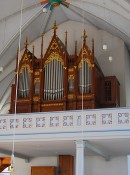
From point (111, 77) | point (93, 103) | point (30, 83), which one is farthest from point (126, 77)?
point (30, 83)

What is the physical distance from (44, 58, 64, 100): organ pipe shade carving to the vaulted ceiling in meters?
2.63

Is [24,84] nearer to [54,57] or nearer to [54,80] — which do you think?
[54,80]

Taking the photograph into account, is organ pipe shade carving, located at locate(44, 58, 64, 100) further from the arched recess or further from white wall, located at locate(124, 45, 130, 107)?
white wall, located at locate(124, 45, 130, 107)

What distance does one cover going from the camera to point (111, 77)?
1582cm

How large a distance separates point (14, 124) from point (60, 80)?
281 cm

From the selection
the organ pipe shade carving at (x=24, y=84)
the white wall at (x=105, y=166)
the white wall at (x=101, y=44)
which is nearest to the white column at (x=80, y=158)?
the organ pipe shade carving at (x=24, y=84)

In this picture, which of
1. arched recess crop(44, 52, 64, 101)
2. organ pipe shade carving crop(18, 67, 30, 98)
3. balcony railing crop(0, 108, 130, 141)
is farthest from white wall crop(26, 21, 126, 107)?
balcony railing crop(0, 108, 130, 141)

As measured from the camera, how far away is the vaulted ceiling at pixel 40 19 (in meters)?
15.1

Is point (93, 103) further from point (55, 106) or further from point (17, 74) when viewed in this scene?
point (17, 74)

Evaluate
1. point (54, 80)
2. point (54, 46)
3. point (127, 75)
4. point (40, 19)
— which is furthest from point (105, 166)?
point (40, 19)

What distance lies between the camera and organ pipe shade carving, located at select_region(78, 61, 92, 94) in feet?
47.9

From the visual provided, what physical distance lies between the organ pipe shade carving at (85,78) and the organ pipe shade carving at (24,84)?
2.16m

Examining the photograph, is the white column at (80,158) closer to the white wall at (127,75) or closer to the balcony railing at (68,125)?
the balcony railing at (68,125)

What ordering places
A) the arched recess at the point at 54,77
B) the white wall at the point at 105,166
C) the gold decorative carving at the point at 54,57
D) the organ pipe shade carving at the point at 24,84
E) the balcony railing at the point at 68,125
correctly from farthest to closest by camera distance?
1. the white wall at the point at 105,166
2. the gold decorative carving at the point at 54,57
3. the organ pipe shade carving at the point at 24,84
4. the arched recess at the point at 54,77
5. the balcony railing at the point at 68,125
